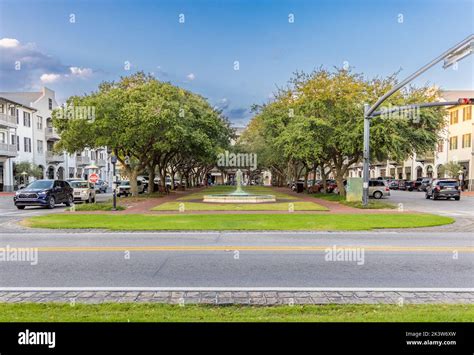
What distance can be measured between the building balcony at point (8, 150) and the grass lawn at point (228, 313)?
1801 inches

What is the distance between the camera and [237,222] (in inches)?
615

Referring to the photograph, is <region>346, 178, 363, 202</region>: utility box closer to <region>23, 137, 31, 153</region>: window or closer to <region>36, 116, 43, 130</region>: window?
<region>23, 137, 31, 153</region>: window

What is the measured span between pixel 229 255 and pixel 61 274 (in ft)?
11.4

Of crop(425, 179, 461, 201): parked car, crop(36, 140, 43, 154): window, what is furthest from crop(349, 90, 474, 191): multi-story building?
crop(36, 140, 43, 154): window

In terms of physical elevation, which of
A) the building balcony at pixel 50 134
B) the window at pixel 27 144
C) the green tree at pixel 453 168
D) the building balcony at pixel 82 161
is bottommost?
the green tree at pixel 453 168

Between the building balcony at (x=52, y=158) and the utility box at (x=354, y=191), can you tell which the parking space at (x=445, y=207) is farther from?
the building balcony at (x=52, y=158)

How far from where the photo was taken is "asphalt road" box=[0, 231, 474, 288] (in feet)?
22.1

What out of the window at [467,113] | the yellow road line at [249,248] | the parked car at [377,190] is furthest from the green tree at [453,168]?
the yellow road line at [249,248]

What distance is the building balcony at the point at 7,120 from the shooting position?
44.7m

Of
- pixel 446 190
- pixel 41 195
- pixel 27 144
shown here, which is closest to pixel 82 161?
pixel 27 144

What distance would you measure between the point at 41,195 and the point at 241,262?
63.9 ft

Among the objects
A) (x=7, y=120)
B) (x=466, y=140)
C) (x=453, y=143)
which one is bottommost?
(x=453, y=143)

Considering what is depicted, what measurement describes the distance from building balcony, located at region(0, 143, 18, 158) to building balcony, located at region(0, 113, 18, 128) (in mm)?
2269

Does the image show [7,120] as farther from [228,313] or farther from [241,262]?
[228,313]
